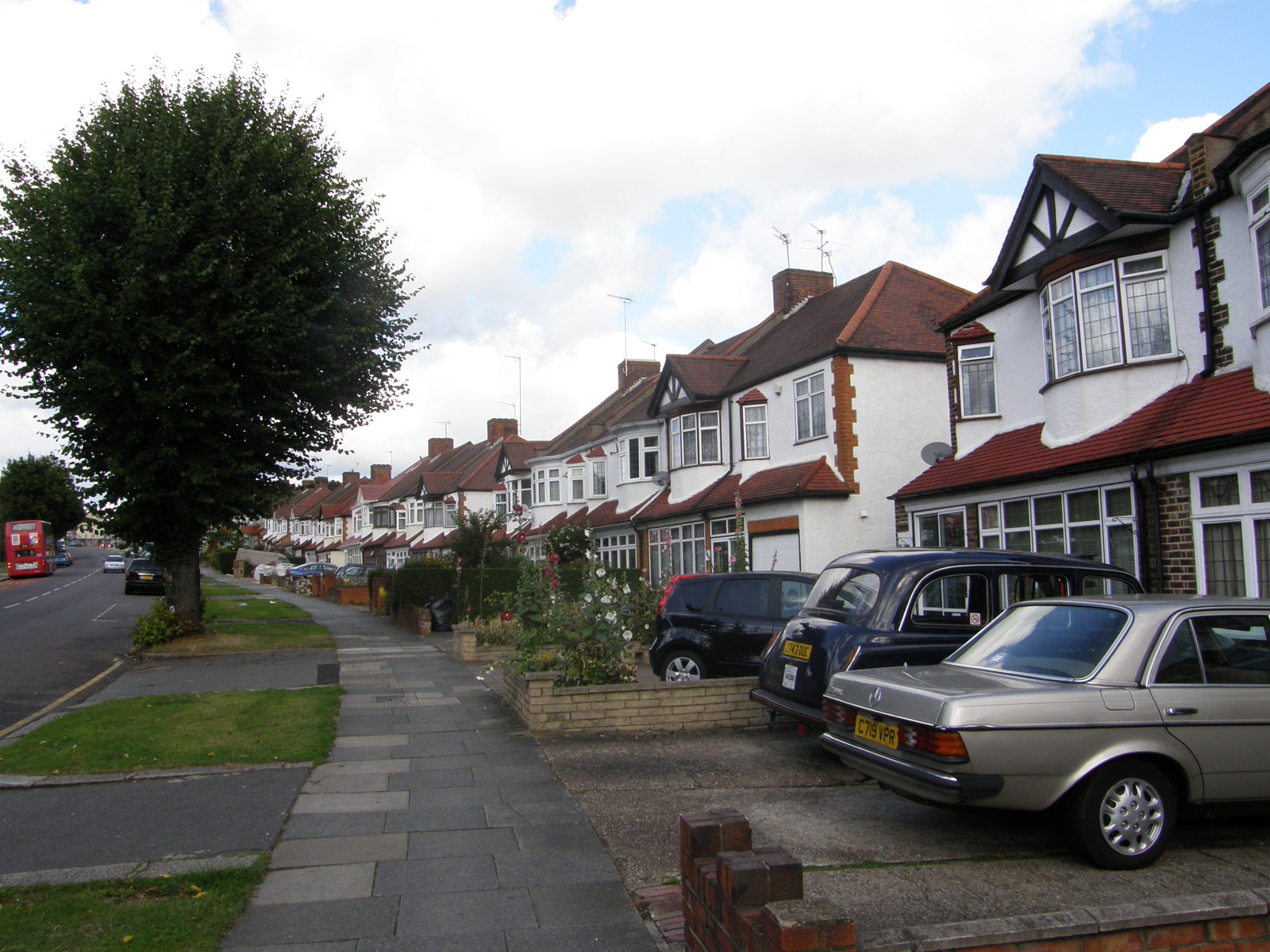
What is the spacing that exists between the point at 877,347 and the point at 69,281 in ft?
54.7

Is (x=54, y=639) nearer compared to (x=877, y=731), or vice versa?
(x=877, y=731)

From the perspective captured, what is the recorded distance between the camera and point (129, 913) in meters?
4.81

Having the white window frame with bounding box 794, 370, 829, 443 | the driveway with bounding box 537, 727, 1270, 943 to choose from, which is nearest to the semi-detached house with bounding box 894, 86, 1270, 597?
the white window frame with bounding box 794, 370, 829, 443

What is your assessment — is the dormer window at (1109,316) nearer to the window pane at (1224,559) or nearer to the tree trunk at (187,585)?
the window pane at (1224,559)

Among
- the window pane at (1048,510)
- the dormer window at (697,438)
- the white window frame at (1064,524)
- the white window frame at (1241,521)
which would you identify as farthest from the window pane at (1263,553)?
the dormer window at (697,438)

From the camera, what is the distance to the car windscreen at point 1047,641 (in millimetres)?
5613

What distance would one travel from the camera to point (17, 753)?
8.70m

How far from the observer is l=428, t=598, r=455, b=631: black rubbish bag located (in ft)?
78.0

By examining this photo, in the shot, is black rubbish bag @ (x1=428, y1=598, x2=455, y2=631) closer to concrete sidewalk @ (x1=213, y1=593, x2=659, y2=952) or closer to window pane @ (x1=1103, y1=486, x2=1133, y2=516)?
concrete sidewalk @ (x1=213, y1=593, x2=659, y2=952)

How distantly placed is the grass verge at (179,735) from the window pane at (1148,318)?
11631mm

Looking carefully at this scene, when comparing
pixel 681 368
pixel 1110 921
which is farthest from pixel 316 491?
pixel 1110 921

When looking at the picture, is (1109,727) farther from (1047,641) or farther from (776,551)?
(776,551)

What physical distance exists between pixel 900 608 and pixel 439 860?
400cm

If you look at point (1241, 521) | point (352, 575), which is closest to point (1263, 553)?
point (1241, 521)
